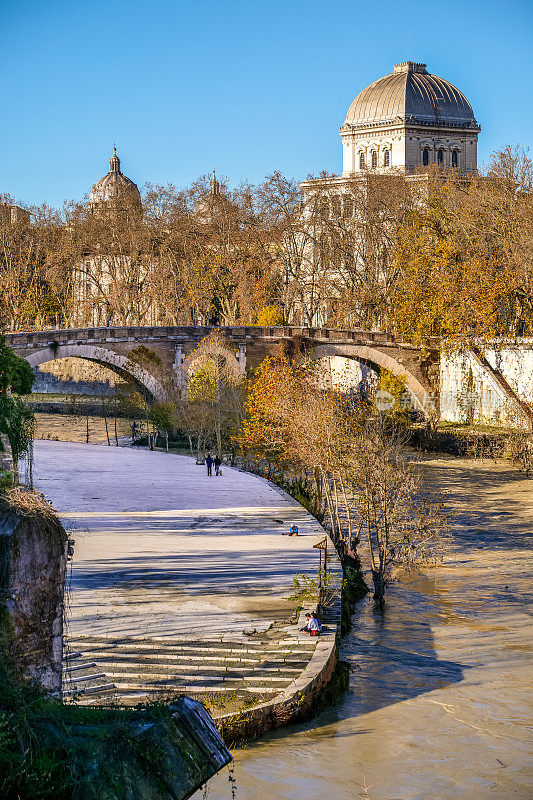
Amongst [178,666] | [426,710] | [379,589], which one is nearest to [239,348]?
[379,589]

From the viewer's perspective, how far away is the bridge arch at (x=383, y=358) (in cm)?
4316

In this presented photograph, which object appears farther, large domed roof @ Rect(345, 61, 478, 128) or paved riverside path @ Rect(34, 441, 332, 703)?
large domed roof @ Rect(345, 61, 478, 128)

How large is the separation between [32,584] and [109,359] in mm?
32728

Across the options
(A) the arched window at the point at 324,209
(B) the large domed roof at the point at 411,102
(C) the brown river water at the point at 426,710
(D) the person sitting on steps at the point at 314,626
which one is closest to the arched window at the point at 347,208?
(A) the arched window at the point at 324,209

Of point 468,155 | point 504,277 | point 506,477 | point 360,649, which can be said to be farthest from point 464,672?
point 468,155

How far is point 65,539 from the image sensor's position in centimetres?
846

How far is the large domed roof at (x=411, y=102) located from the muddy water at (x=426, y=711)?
→ 166ft

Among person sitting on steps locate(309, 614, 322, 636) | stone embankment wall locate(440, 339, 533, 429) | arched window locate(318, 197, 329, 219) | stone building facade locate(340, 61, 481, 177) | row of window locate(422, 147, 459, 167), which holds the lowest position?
person sitting on steps locate(309, 614, 322, 636)

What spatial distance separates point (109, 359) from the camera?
1596 inches

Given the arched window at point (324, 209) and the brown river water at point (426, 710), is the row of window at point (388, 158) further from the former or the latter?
the brown river water at point (426, 710)

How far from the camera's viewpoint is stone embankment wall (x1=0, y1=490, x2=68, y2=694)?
788 cm

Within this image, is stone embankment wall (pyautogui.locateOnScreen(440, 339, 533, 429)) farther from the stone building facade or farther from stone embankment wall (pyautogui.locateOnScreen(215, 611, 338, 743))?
the stone building facade

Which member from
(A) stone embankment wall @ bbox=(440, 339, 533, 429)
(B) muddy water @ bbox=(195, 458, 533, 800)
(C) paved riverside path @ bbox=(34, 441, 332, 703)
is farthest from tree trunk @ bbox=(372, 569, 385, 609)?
(A) stone embankment wall @ bbox=(440, 339, 533, 429)

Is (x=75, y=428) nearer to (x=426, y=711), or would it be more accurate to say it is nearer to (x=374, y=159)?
(x=374, y=159)
